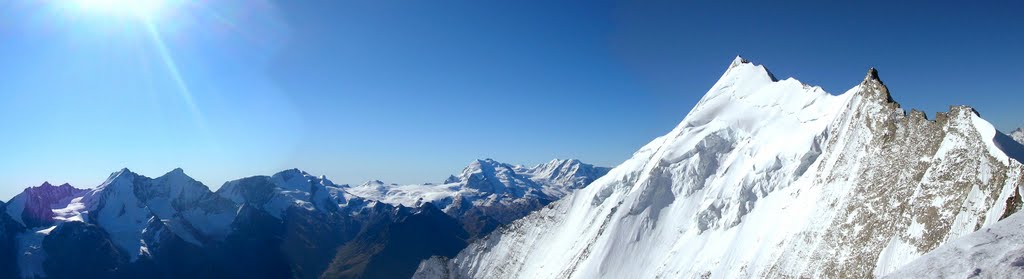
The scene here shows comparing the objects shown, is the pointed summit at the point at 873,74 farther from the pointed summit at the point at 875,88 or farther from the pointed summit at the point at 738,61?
the pointed summit at the point at 738,61

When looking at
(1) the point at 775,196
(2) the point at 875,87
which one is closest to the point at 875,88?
(2) the point at 875,87

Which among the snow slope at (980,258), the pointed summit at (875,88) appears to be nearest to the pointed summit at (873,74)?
the pointed summit at (875,88)

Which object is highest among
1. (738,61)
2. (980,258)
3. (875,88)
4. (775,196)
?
(738,61)

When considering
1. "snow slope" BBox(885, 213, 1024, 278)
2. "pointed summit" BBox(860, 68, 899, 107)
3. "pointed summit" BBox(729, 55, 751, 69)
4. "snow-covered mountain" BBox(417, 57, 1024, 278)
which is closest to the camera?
"snow slope" BBox(885, 213, 1024, 278)

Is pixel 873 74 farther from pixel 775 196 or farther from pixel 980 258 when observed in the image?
pixel 980 258

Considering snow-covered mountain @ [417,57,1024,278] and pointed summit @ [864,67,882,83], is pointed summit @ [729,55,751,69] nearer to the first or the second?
snow-covered mountain @ [417,57,1024,278]

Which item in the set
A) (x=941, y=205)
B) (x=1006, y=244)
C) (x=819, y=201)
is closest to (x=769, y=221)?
(x=819, y=201)

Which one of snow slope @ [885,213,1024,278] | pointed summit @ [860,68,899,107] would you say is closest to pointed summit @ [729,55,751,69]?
pointed summit @ [860,68,899,107]
